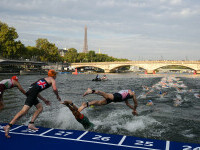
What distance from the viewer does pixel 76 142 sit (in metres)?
6.08

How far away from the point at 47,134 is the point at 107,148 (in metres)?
2.24

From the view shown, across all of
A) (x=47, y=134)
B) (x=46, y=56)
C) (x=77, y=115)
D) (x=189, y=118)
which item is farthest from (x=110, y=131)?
(x=46, y=56)

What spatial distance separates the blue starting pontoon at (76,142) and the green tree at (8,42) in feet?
205

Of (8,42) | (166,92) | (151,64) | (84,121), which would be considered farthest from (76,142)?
(151,64)

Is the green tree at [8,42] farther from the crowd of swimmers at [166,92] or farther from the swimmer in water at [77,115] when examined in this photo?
the swimmer in water at [77,115]

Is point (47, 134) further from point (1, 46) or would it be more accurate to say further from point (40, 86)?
point (1, 46)

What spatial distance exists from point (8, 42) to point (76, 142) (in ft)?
211

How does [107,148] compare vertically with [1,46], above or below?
below

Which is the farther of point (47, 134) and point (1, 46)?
point (1, 46)

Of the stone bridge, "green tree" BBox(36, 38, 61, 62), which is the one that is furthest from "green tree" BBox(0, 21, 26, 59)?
the stone bridge

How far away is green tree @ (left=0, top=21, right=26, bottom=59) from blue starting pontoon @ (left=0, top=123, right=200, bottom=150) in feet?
205

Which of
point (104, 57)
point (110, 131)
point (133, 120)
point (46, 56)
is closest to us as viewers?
point (110, 131)

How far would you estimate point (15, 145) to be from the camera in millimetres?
5797

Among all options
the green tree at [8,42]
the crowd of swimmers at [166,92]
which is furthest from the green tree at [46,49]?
the crowd of swimmers at [166,92]
